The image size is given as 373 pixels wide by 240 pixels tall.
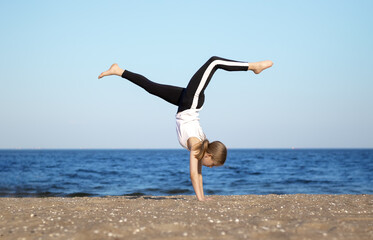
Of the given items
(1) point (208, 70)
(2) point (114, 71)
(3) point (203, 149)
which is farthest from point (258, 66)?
(2) point (114, 71)

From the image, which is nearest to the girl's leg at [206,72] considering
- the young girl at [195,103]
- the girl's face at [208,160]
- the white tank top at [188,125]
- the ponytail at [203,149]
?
the young girl at [195,103]

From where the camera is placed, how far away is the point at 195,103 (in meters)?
7.02

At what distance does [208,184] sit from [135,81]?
11.8 m

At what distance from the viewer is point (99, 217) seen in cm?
546

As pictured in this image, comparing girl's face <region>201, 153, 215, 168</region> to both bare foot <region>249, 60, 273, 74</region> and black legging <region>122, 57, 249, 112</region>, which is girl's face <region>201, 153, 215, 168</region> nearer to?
black legging <region>122, 57, 249, 112</region>

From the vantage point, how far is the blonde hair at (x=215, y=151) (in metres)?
6.79

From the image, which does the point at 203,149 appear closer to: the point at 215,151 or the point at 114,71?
the point at 215,151

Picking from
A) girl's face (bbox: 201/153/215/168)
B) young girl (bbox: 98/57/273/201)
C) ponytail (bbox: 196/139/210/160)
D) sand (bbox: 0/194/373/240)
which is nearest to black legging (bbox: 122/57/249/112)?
young girl (bbox: 98/57/273/201)

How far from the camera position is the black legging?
6.91m

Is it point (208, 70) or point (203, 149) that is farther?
point (208, 70)

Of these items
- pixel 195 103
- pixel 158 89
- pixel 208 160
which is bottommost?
pixel 208 160

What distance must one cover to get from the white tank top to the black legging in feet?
0.33

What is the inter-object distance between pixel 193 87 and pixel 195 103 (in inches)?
11.9

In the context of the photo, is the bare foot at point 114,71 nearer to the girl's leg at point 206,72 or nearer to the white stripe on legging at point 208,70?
the girl's leg at point 206,72
